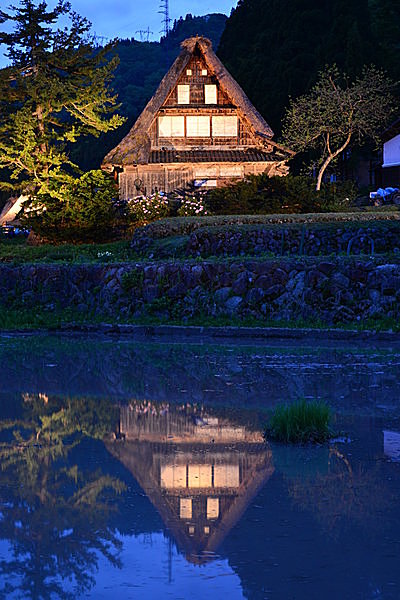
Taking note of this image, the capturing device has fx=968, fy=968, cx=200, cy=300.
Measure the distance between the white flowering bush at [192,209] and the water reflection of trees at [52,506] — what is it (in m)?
23.7

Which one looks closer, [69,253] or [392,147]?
[69,253]

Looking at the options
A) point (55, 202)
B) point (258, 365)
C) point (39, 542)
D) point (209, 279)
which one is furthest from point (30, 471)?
point (55, 202)

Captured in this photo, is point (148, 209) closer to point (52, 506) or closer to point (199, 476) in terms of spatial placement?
point (199, 476)

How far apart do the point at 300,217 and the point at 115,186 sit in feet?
37.5

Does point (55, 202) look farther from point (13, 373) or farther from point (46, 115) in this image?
point (13, 373)

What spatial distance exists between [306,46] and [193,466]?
57572 mm

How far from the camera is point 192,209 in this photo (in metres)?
33.6

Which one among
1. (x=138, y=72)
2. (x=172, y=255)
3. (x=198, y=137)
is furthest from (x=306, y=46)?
(x=138, y=72)

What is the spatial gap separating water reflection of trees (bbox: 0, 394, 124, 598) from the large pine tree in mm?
27484

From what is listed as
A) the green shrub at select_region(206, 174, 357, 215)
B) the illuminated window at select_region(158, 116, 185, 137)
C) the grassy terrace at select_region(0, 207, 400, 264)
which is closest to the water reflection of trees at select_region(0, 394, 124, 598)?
the grassy terrace at select_region(0, 207, 400, 264)

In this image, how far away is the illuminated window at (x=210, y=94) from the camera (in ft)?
129

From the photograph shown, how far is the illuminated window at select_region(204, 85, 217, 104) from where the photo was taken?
129 ft

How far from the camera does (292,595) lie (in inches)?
175

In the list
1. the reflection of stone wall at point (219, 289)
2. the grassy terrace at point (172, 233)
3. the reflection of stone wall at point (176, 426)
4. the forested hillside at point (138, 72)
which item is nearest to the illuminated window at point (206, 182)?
the grassy terrace at point (172, 233)
